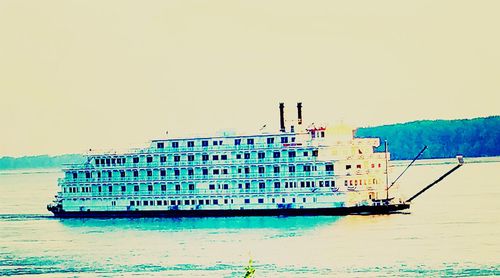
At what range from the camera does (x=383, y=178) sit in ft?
261

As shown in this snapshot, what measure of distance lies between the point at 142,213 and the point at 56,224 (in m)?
6.07

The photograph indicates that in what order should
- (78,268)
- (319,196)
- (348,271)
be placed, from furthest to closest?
(319,196) < (78,268) < (348,271)

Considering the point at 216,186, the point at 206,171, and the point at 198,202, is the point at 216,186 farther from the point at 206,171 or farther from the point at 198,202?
the point at 198,202

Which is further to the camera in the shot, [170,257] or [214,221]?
[214,221]

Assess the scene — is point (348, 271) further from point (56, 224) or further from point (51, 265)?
point (56, 224)

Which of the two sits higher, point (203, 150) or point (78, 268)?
point (203, 150)

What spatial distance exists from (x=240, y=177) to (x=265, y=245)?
16870mm

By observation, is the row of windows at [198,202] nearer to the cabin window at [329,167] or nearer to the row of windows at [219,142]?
the cabin window at [329,167]

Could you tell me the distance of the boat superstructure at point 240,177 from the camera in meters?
78.4

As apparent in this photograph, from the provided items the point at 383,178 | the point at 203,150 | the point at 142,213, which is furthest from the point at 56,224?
the point at 383,178

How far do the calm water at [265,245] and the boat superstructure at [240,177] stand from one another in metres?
1.59

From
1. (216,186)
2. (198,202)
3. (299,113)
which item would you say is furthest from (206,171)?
(299,113)

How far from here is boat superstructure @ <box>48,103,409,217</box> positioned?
78.4 m

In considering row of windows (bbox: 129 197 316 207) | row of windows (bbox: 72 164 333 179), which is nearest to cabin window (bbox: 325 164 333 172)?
row of windows (bbox: 72 164 333 179)
